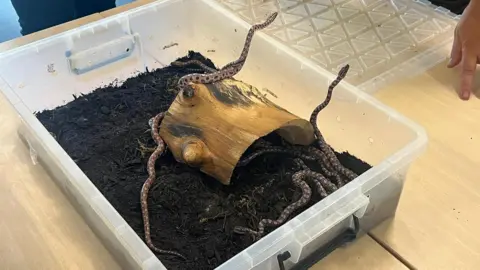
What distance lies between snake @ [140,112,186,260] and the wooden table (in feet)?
0.16

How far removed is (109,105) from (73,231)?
269 millimetres

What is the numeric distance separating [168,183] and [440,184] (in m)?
0.35

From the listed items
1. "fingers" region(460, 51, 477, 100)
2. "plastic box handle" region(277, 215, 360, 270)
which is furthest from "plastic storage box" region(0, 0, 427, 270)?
"fingers" region(460, 51, 477, 100)

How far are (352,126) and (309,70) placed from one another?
105 millimetres

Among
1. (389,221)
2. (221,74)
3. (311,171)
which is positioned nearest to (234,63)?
(221,74)

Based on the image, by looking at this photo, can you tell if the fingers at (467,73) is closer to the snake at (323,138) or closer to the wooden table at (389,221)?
the wooden table at (389,221)

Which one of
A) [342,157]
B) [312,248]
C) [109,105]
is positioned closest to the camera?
[312,248]

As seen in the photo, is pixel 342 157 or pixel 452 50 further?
pixel 452 50

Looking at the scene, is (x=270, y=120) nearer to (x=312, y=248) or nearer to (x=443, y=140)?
(x=312, y=248)

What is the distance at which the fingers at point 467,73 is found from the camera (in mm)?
938

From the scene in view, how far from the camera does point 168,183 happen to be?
747 mm

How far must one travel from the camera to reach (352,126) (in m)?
0.83

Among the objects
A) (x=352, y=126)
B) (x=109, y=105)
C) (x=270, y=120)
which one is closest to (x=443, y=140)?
(x=352, y=126)

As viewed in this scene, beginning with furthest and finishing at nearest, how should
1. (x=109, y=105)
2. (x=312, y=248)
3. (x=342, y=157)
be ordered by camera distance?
1. (x=109, y=105)
2. (x=342, y=157)
3. (x=312, y=248)
